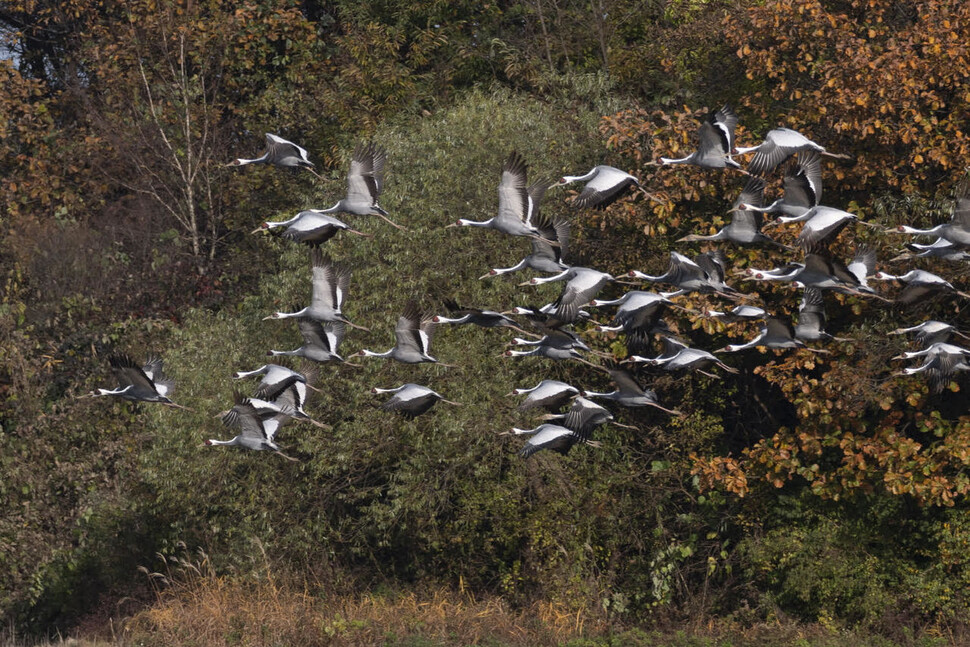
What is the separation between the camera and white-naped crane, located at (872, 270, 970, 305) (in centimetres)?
1478

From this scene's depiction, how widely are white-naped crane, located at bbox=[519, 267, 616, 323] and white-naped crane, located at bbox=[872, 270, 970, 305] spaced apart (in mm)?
3017

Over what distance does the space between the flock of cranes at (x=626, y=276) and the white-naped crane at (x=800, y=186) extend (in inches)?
0.6

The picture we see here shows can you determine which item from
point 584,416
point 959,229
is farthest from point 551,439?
point 959,229

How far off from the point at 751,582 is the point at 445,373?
17.5ft

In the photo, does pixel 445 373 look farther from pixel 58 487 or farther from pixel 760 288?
pixel 58 487

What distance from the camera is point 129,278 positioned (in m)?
28.5

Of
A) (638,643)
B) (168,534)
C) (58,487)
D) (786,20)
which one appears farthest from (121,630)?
(786,20)

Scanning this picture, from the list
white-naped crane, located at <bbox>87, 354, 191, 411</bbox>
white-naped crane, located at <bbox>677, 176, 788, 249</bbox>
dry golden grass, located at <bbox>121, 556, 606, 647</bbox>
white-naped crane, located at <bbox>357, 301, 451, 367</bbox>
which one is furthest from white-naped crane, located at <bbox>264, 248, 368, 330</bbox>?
dry golden grass, located at <bbox>121, 556, 606, 647</bbox>

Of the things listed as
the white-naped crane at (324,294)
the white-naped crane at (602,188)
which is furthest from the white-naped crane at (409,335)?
the white-naped crane at (602,188)

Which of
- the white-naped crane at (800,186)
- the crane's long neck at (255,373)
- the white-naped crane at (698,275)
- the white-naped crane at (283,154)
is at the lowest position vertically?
the crane's long neck at (255,373)

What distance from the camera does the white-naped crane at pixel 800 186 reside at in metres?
15.6

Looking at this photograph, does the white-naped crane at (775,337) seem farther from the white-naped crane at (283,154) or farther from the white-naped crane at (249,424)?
the white-naped crane at (249,424)

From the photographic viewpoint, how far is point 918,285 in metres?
15.8

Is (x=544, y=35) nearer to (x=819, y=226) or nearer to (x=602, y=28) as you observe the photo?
(x=602, y=28)
